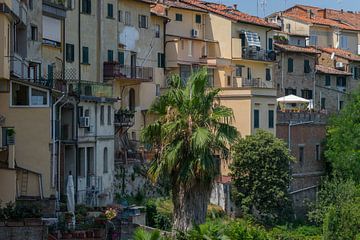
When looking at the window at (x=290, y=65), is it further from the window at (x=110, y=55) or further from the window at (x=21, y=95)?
the window at (x=21, y=95)

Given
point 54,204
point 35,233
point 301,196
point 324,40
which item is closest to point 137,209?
point 54,204

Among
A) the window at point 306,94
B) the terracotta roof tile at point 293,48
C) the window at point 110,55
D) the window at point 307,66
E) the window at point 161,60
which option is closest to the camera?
the window at point 110,55

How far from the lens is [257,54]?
269ft

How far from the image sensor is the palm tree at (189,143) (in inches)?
1588

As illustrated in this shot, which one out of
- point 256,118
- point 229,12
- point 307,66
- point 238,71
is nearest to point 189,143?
point 256,118

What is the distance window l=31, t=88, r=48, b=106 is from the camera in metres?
45.5

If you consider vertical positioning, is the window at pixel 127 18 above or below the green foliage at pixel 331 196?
above

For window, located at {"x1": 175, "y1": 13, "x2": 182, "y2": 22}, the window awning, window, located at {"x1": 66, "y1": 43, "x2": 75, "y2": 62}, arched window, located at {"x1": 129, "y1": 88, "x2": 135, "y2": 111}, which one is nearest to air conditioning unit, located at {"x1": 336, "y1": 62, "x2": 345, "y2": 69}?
the window awning

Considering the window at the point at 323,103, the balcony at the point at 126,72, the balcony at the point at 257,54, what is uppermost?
the balcony at the point at 257,54

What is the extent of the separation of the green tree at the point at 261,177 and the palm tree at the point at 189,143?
73.4 feet

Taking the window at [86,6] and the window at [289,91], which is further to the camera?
the window at [289,91]

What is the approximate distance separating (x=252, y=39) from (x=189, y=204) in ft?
139

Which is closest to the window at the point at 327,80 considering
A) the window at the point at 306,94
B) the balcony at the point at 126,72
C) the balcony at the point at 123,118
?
the window at the point at 306,94

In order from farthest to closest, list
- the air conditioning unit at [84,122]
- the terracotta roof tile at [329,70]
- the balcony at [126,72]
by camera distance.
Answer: the terracotta roof tile at [329,70] → the balcony at [126,72] → the air conditioning unit at [84,122]
